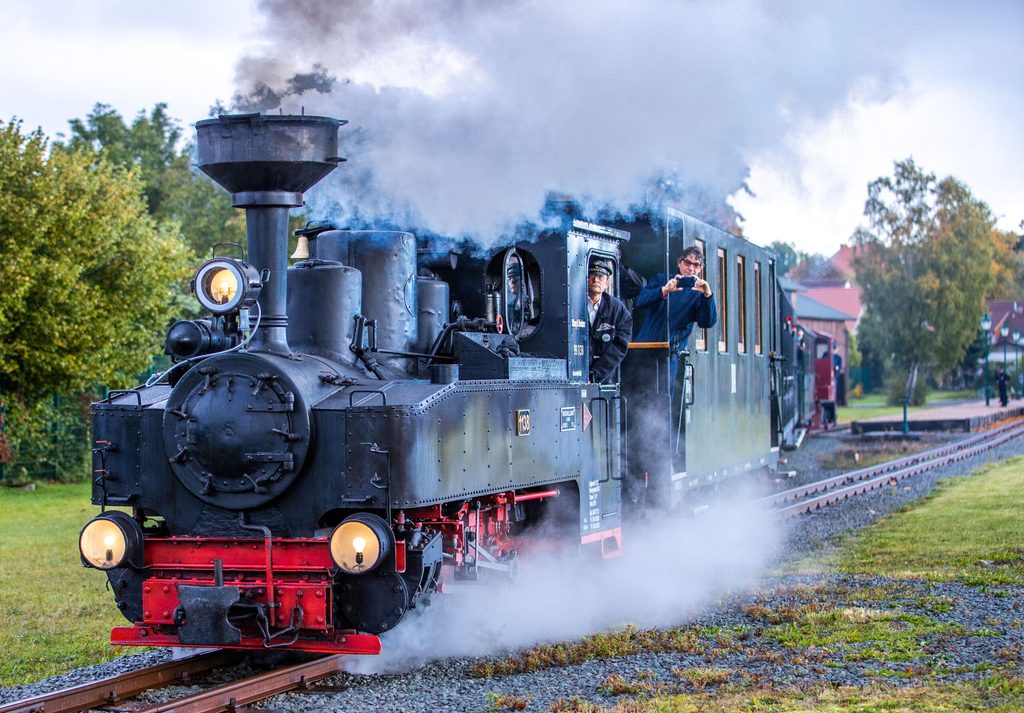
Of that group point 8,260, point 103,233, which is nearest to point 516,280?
point 8,260

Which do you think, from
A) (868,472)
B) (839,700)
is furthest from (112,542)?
(868,472)

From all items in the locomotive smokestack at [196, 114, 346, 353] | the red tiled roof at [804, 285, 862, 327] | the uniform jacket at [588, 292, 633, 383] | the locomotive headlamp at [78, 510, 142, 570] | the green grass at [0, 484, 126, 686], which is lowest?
the green grass at [0, 484, 126, 686]

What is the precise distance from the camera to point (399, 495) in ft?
23.9

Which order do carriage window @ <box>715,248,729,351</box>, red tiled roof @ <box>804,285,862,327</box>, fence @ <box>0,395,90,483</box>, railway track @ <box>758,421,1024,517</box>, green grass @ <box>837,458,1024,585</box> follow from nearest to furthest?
green grass @ <box>837,458,1024,585</box> → carriage window @ <box>715,248,729,351</box> → railway track @ <box>758,421,1024,517</box> → fence @ <box>0,395,90,483</box> → red tiled roof @ <box>804,285,862,327</box>

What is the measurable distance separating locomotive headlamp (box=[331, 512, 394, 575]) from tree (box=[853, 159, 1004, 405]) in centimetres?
5135

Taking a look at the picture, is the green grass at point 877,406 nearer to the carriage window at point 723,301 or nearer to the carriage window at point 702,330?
the carriage window at point 723,301

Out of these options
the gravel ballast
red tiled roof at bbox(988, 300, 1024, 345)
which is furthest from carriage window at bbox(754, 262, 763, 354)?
red tiled roof at bbox(988, 300, 1024, 345)

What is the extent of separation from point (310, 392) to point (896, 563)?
6.98 m

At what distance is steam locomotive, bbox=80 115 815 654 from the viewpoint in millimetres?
7352

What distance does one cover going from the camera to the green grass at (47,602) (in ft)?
29.8

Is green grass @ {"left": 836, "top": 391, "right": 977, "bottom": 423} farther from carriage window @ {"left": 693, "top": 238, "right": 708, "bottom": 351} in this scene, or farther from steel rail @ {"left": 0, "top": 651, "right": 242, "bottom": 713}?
steel rail @ {"left": 0, "top": 651, "right": 242, "bottom": 713}

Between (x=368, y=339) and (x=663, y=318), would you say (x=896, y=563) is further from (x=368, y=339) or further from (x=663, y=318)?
(x=368, y=339)

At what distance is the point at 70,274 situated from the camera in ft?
64.2

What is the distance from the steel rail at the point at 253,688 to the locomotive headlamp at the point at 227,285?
209cm
